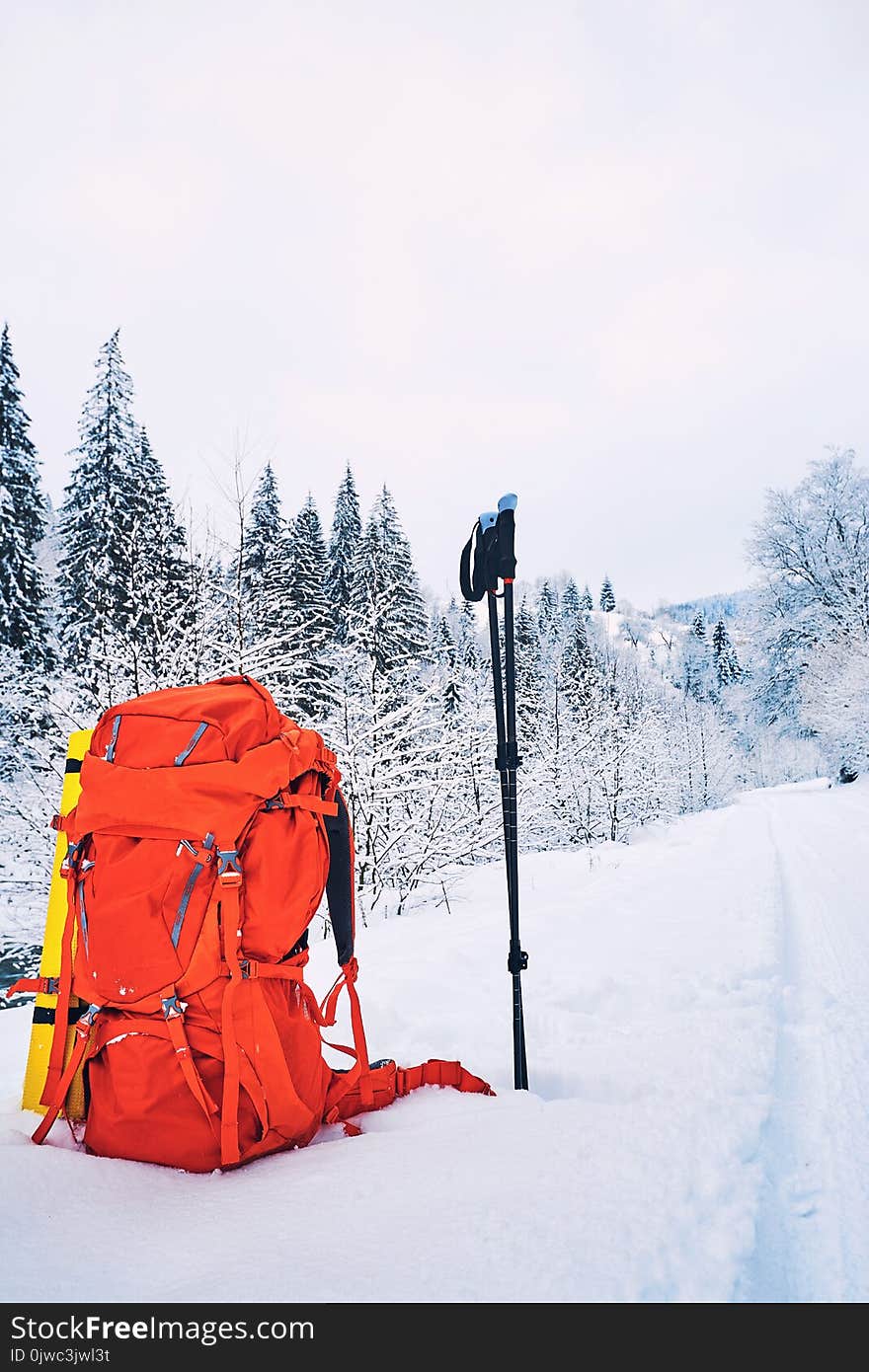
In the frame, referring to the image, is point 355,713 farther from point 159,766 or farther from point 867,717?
point 867,717

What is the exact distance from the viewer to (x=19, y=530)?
56.6 feet

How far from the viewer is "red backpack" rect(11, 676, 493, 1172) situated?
5.62 ft

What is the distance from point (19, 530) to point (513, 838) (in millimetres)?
19051

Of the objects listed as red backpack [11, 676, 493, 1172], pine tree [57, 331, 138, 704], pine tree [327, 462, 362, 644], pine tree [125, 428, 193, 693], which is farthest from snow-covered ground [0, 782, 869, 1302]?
pine tree [327, 462, 362, 644]

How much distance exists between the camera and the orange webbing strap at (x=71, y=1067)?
5.69 feet

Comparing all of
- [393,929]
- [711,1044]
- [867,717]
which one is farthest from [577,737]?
[711,1044]

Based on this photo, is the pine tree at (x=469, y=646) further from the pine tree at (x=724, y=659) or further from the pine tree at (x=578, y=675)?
the pine tree at (x=724, y=659)

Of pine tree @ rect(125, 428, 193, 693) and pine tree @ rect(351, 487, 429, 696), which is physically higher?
pine tree @ rect(351, 487, 429, 696)

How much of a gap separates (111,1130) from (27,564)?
19.0 m

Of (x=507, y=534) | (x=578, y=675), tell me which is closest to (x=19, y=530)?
(x=507, y=534)

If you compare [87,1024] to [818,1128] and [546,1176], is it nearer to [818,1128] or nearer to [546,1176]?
[546,1176]

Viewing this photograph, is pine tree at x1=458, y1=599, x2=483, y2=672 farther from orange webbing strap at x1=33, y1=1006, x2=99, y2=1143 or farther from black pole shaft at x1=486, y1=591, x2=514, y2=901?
orange webbing strap at x1=33, y1=1006, x2=99, y2=1143

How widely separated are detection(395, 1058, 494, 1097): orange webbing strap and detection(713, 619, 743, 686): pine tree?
242 ft

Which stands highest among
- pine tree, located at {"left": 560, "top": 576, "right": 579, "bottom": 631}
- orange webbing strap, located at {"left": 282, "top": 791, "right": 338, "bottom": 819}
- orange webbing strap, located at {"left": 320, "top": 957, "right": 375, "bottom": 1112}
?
pine tree, located at {"left": 560, "top": 576, "right": 579, "bottom": 631}
